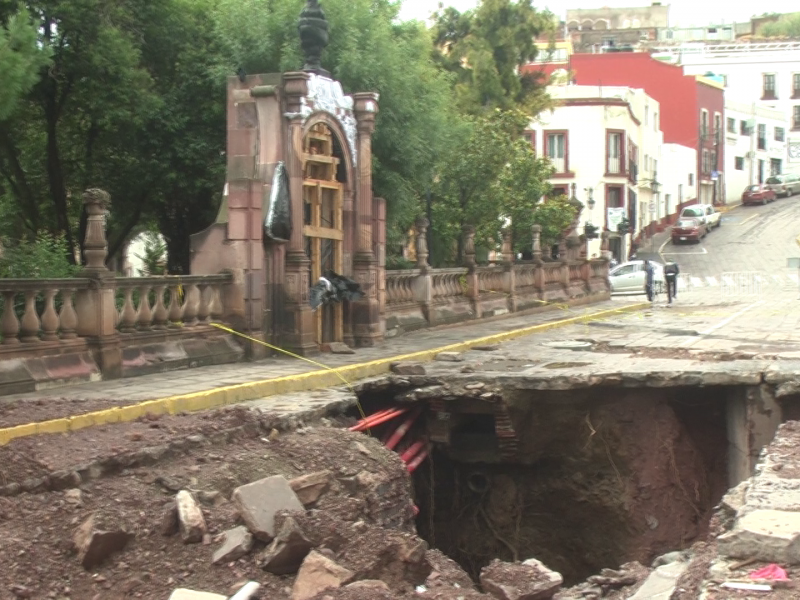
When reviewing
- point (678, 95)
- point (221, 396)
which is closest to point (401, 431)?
point (221, 396)

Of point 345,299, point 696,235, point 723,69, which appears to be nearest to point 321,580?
point 345,299

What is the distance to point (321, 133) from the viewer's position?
14.4 m

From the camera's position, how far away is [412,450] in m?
12.1

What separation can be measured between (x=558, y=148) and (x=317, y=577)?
49.6 meters

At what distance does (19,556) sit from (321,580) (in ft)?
5.64

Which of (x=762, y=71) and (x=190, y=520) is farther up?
(x=762, y=71)

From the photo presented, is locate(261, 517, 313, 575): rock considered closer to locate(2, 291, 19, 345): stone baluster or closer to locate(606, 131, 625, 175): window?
locate(2, 291, 19, 345): stone baluster

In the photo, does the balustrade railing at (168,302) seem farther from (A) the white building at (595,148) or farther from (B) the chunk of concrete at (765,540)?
(A) the white building at (595,148)

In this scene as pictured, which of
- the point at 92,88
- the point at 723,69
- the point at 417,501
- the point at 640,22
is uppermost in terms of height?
the point at 640,22

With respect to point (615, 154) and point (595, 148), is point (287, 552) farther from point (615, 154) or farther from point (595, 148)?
point (615, 154)

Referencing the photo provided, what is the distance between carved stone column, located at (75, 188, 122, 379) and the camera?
35.0ft

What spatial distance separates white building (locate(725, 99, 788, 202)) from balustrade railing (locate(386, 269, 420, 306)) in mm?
57746

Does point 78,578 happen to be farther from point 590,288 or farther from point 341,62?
point 590,288

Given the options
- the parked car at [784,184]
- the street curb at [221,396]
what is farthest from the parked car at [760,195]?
the street curb at [221,396]
